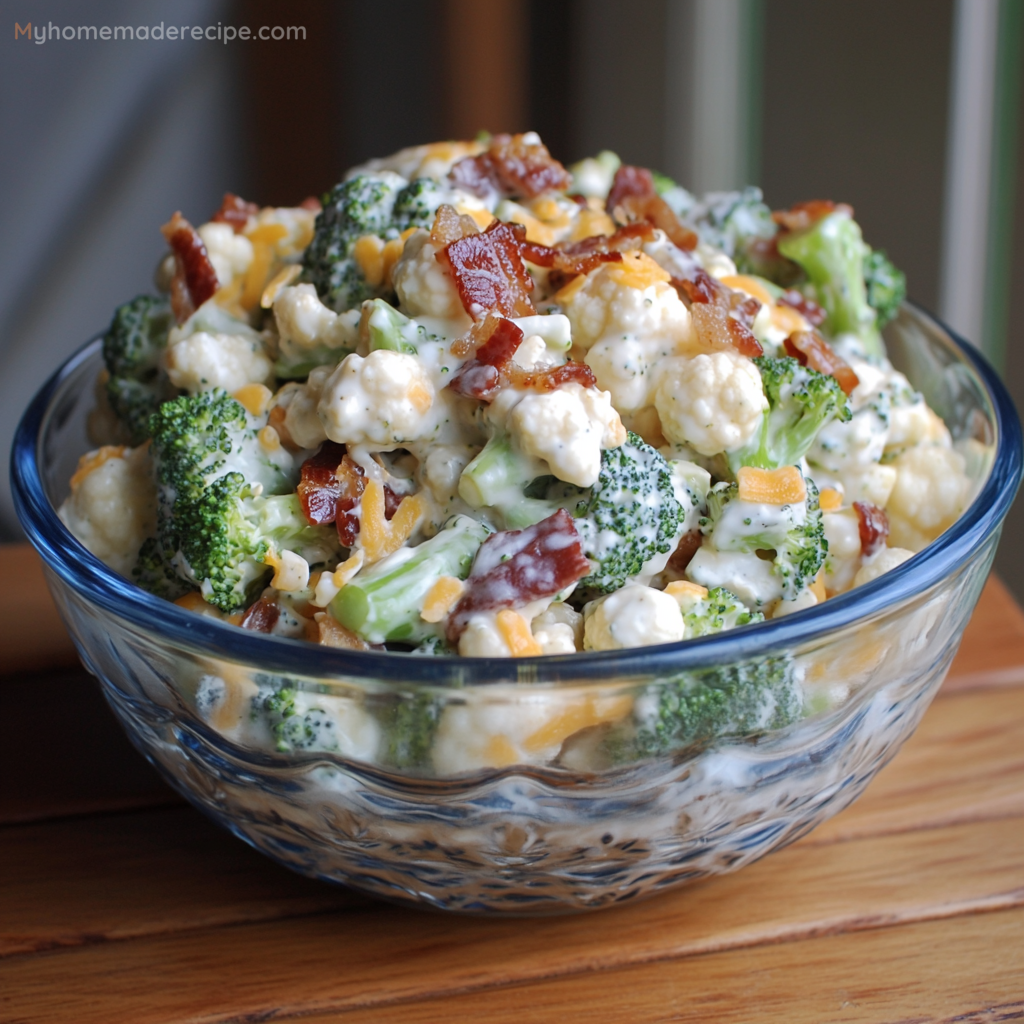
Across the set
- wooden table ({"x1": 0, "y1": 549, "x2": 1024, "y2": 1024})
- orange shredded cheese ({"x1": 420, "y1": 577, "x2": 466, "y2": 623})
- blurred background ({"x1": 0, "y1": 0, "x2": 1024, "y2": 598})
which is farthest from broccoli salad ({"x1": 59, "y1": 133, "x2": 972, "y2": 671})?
blurred background ({"x1": 0, "y1": 0, "x2": 1024, "y2": 598})

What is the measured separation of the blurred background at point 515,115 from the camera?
2725mm

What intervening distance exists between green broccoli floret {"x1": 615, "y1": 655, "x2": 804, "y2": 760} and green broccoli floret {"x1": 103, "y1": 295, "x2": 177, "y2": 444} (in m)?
0.69

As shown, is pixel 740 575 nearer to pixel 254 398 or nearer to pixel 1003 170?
pixel 254 398

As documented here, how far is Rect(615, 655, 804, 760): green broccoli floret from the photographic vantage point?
0.87m

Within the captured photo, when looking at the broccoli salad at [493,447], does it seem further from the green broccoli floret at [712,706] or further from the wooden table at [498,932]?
the wooden table at [498,932]

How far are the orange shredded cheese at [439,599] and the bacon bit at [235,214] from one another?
2.05 ft

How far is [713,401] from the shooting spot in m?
1.06

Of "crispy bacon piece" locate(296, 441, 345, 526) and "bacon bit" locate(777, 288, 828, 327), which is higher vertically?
"bacon bit" locate(777, 288, 828, 327)

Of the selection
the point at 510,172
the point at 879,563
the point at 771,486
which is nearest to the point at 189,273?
the point at 510,172

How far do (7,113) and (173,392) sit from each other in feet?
8.38

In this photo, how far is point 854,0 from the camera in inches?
120

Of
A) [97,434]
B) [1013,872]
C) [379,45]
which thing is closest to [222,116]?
[379,45]

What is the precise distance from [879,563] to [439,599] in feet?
1.49

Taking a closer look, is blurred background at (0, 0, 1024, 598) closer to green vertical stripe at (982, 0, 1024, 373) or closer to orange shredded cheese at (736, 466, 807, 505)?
green vertical stripe at (982, 0, 1024, 373)
